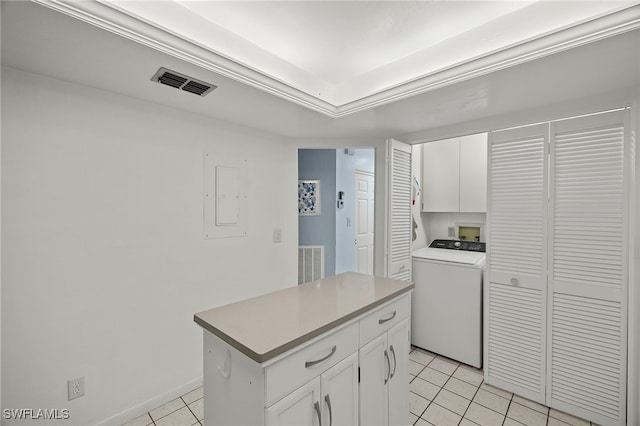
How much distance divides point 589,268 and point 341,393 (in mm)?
1816

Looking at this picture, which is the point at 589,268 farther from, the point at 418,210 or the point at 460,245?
the point at 418,210

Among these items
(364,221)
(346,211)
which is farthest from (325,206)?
(364,221)

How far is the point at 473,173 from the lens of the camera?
9.84ft

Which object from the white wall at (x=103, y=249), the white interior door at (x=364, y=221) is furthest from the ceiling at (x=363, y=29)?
the white interior door at (x=364, y=221)

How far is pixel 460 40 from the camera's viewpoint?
1601 mm

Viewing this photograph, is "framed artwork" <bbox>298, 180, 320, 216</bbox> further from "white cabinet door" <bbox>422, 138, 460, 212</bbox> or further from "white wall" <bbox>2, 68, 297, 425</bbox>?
"white wall" <bbox>2, 68, 297, 425</bbox>

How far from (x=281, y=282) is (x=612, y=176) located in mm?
2619

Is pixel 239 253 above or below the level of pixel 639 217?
below

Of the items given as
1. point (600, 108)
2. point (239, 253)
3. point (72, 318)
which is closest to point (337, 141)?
point (239, 253)

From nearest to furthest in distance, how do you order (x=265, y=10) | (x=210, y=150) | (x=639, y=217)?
(x=265, y=10) < (x=639, y=217) < (x=210, y=150)

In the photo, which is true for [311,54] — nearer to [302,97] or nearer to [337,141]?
[302,97]

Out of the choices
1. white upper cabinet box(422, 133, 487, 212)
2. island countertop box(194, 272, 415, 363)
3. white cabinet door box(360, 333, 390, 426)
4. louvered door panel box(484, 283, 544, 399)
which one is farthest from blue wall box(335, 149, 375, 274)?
white cabinet door box(360, 333, 390, 426)

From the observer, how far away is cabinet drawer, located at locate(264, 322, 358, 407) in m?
1.01

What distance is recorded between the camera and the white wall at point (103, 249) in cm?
152
